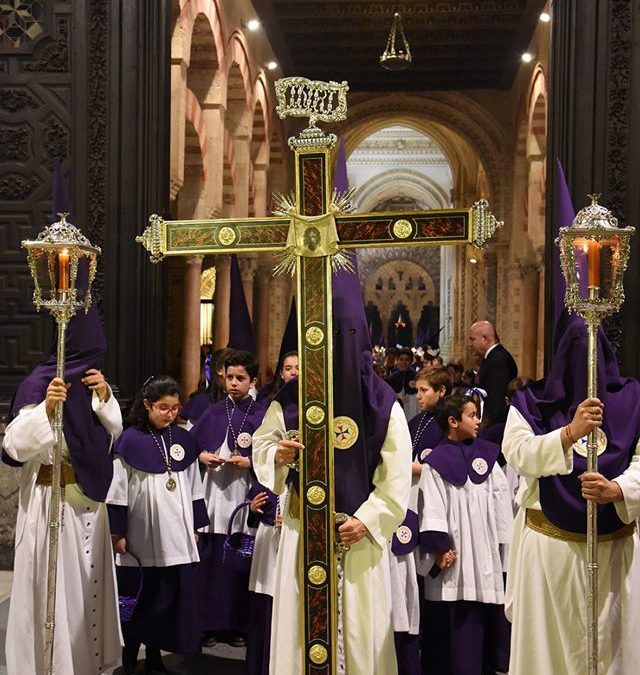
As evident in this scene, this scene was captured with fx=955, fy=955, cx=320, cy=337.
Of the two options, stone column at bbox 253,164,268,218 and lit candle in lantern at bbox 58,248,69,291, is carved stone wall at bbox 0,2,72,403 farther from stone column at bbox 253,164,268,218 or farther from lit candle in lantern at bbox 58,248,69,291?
stone column at bbox 253,164,268,218

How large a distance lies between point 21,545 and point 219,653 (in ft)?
5.14

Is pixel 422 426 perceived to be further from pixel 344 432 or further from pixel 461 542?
pixel 344 432

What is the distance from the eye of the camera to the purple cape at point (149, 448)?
15.0 feet

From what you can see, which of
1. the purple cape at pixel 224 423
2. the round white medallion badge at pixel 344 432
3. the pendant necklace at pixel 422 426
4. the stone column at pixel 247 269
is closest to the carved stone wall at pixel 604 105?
the pendant necklace at pixel 422 426

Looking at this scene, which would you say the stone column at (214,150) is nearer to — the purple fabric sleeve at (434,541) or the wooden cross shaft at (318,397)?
the purple fabric sleeve at (434,541)

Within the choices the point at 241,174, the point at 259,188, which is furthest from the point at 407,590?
the point at 259,188

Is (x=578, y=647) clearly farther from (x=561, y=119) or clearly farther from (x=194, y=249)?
(x=561, y=119)

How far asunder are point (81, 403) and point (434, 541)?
1.66 m

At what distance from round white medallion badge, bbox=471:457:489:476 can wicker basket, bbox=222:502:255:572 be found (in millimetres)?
1217

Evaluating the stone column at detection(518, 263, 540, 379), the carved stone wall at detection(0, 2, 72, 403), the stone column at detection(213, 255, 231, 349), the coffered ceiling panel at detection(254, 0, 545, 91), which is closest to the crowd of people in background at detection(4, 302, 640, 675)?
the carved stone wall at detection(0, 2, 72, 403)

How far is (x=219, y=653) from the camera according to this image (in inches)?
203

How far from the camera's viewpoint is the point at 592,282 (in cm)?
316

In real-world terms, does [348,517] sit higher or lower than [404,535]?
higher

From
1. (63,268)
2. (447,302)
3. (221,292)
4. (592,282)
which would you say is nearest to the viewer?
(592,282)
